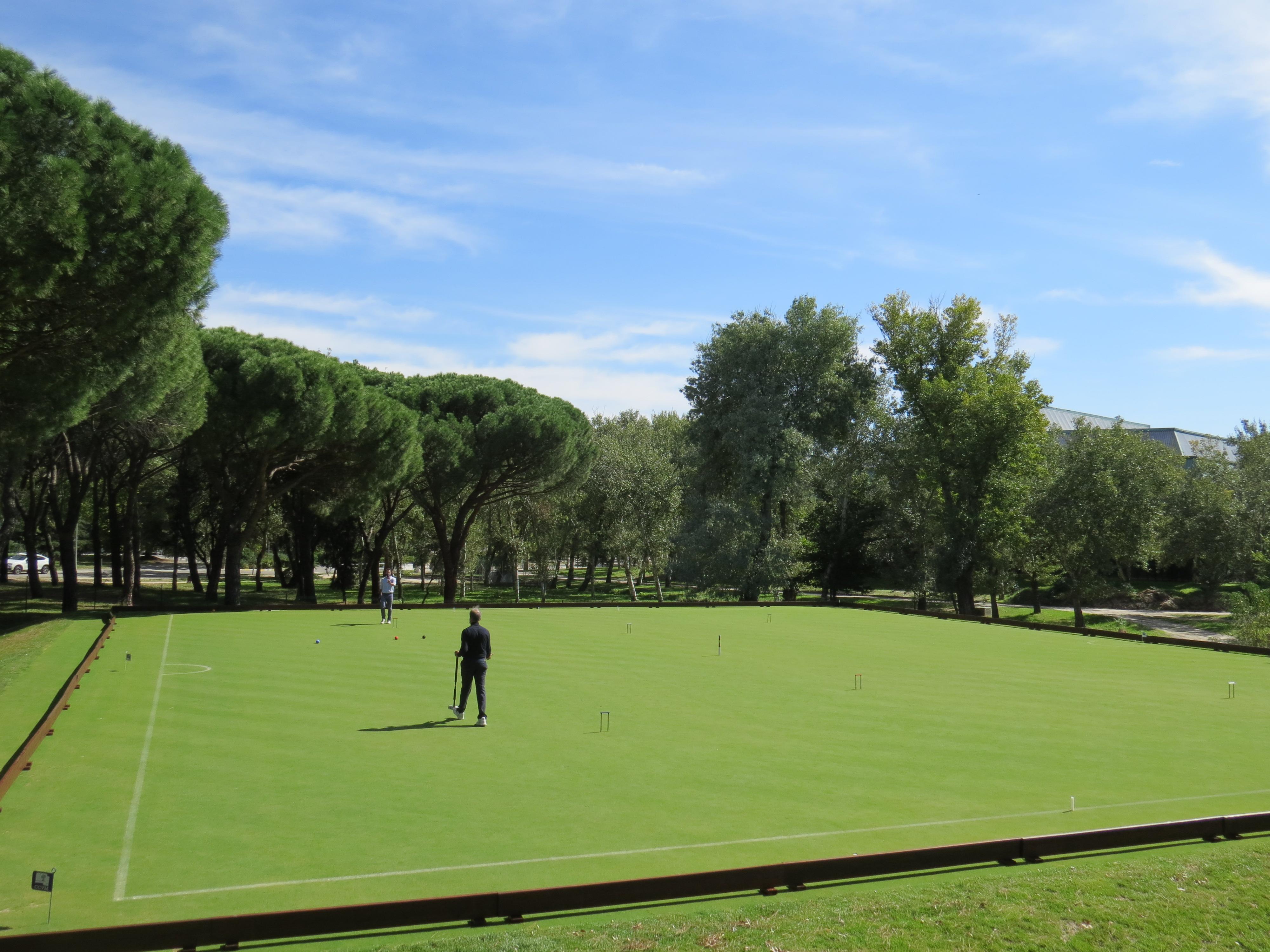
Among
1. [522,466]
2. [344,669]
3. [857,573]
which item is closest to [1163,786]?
[344,669]

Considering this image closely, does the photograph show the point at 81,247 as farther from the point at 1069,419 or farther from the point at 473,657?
the point at 1069,419

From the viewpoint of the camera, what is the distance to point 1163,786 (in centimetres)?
1017

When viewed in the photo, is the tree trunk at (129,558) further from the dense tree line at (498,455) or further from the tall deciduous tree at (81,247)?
the tall deciduous tree at (81,247)

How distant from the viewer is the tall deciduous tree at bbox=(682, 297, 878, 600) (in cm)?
4491

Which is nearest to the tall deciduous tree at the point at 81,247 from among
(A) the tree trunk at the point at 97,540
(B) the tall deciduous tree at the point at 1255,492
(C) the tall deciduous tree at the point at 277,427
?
(C) the tall deciduous tree at the point at 277,427

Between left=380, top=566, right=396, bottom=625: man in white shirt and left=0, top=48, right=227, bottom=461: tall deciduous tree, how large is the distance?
9.36 metres

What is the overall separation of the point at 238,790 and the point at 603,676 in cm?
896

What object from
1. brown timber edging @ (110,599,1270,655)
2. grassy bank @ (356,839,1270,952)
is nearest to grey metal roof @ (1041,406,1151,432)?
brown timber edging @ (110,599,1270,655)

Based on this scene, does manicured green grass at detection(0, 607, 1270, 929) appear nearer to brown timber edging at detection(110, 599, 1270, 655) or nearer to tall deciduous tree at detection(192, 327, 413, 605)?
brown timber edging at detection(110, 599, 1270, 655)

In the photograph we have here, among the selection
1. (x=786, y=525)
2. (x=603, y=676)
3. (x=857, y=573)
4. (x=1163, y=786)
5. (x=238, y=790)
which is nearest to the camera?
(x=238, y=790)

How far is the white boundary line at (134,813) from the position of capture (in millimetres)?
6926

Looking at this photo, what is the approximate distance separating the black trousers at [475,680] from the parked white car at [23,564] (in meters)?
55.6

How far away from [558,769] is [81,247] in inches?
511

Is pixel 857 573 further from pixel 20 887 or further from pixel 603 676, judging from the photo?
pixel 20 887
